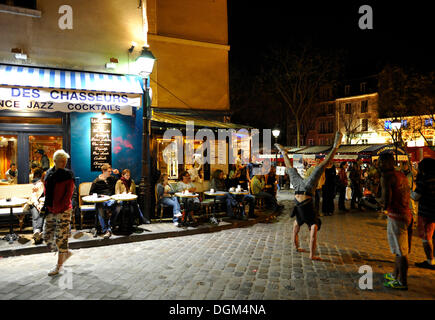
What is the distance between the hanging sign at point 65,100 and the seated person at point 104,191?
1745 mm

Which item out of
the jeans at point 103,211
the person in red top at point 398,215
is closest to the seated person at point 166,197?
the jeans at point 103,211

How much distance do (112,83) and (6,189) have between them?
13.3ft

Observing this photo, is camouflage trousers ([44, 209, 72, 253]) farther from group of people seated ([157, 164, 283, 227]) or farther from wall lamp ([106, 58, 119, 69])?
wall lamp ([106, 58, 119, 69])

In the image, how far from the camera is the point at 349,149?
22031 millimetres

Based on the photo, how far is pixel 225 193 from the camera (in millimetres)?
9445

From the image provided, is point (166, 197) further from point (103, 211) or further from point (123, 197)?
point (103, 211)

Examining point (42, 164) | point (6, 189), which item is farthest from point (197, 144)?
point (6, 189)

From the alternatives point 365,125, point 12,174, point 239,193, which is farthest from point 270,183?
point 365,125

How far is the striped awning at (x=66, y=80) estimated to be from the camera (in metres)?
7.75

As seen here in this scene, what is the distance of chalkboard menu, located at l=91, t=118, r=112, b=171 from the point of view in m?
9.04

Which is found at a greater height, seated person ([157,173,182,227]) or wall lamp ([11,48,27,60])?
wall lamp ([11,48,27,60])

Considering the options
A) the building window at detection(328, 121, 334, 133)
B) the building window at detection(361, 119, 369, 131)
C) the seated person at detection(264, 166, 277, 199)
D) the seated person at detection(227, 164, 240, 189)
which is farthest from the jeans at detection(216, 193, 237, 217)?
the building window at detection(328, 121, 334, 133)

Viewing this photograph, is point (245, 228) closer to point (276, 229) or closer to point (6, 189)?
point (276, 229)

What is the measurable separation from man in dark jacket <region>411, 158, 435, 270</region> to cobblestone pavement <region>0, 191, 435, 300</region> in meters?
0.39
